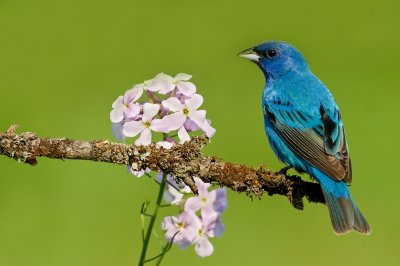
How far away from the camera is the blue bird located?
15.4 feet

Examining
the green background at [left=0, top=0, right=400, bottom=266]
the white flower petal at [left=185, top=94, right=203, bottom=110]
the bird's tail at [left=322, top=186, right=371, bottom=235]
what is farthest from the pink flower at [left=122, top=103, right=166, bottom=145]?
the green background at [left=0, top=0, right=400, bottom=266]

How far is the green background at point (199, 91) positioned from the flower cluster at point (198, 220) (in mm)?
3268

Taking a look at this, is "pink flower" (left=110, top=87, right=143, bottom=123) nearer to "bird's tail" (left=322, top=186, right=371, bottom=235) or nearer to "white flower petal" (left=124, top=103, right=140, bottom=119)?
"white flower petal" (left=124, top=103, right=140, bottom=119)

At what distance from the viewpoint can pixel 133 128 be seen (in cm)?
383

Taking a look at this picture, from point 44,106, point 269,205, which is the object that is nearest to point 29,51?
point 44,106

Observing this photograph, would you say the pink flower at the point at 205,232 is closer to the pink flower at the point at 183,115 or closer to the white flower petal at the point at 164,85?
the pink flower at the point at 183,115

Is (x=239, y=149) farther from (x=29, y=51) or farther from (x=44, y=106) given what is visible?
(x=29, y=51)

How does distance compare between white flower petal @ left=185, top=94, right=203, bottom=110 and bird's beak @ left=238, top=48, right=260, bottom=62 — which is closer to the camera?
white flower petal @ left=185, top=94, right=203, bottom=110

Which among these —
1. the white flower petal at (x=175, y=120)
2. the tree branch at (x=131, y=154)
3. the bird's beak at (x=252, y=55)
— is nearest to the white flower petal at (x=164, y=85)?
the white flower petal at (x=175, y=120)

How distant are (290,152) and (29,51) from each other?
23.0 feet

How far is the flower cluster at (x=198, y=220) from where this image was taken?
388 cm

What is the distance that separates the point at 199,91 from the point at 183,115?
6.32 m

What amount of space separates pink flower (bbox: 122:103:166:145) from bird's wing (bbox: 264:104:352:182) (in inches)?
44.7

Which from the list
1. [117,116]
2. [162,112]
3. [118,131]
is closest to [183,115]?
[162,112]
